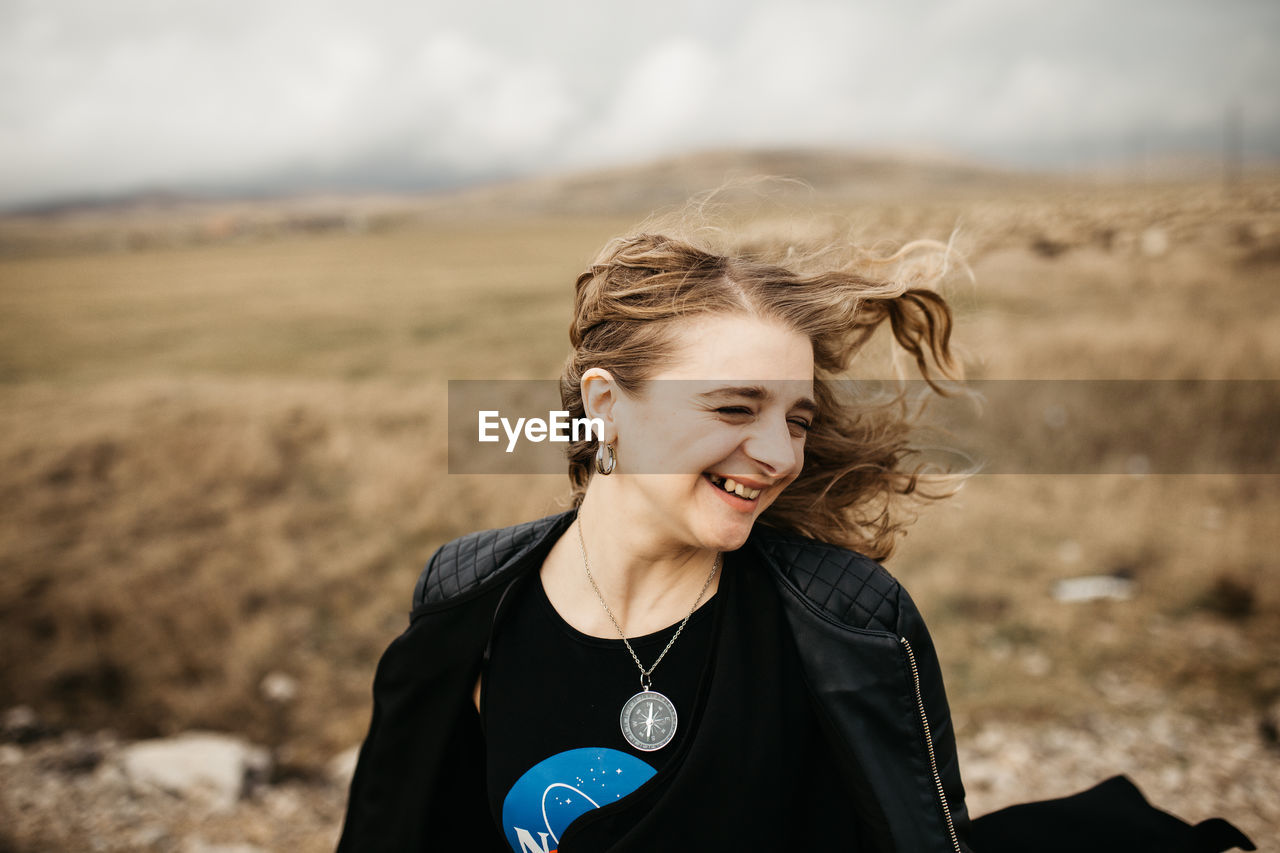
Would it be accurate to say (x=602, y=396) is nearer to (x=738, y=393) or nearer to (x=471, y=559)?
(x=738, y=393)

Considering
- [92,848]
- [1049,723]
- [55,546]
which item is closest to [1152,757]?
[1049,723]

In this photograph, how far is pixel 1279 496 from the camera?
6.77 m

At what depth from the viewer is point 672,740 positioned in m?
1.80

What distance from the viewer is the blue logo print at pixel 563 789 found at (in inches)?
71.5

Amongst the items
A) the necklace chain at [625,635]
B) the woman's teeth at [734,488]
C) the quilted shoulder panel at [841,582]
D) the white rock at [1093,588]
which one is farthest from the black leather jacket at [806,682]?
the white rock at [1093,588]

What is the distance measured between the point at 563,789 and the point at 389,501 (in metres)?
6.27

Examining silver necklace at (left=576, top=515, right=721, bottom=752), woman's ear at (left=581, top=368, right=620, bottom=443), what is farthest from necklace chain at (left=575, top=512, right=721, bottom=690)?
woman's ear at (left=581, top=368, right=620, bottom=443)

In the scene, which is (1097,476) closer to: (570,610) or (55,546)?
(570,610)

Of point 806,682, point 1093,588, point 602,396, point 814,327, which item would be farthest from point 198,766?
point 1093,588

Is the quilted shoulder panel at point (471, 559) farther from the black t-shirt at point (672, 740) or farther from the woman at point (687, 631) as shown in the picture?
the black t-shirt at point (672, 740)

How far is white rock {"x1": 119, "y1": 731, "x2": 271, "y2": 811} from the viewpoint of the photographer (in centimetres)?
403

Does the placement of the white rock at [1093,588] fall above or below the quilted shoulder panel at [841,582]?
A: below

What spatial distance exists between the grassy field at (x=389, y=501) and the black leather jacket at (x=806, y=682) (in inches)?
38.5

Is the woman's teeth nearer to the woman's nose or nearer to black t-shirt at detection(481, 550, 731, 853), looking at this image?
the woman's nose
